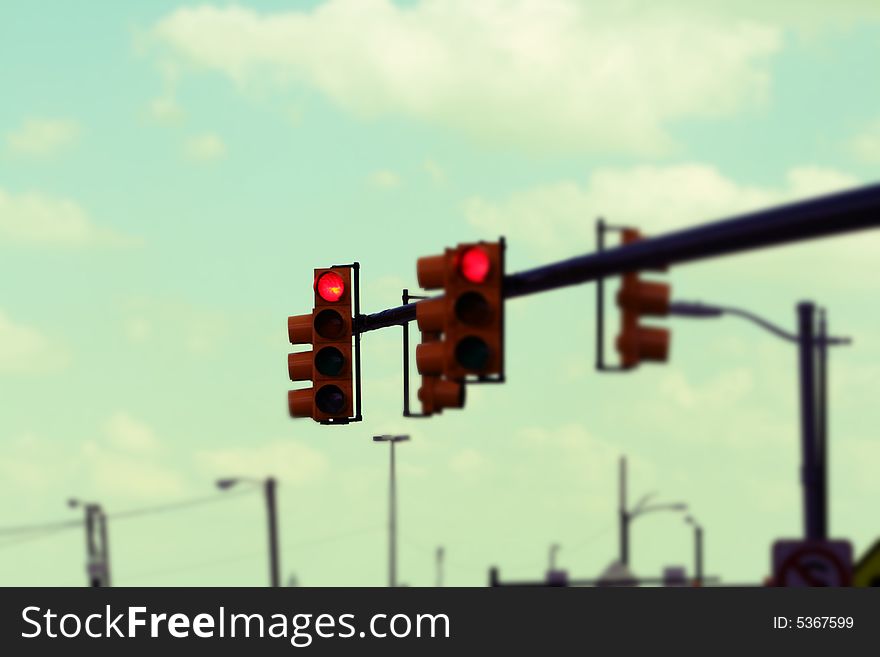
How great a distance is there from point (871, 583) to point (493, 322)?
17.0 ft

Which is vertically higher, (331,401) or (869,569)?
(331,401)

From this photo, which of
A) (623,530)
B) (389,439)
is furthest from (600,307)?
(623,530)

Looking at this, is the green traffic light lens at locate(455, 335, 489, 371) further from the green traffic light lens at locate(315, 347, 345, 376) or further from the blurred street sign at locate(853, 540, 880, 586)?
the green traffic light lens at locate(315, 347, 345, 376)

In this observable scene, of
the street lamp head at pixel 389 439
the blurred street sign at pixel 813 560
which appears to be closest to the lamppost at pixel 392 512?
the street lamp head at pixel 389 439

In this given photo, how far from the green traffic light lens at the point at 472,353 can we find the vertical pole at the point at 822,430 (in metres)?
5.74

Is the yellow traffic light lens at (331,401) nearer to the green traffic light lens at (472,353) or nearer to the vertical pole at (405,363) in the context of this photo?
the vertical pole at (405,363)

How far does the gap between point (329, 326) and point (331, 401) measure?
2.97 feet

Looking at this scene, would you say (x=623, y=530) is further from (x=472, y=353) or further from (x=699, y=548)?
(x=472, y=353)

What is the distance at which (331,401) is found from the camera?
2036 centimetres

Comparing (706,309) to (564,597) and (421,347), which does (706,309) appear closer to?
(421,347)

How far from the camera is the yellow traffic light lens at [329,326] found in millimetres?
20234

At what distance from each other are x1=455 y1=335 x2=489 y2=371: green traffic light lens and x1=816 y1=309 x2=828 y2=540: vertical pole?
18.8 feet

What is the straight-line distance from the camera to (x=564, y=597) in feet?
90.6

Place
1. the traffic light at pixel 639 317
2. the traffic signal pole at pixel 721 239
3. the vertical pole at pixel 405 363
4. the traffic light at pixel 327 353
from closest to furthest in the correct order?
the traffic signal pole at pixel 721 239 < the traffic light at pixel 639 317 < the traffic light at pixel 327 353 < the vertical pole at pixel 405 363
